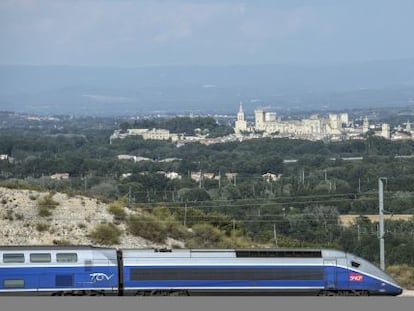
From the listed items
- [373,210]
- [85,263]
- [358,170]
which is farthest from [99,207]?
[358,170]

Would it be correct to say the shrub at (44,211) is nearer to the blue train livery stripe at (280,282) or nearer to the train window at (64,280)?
the train window at (64,280)

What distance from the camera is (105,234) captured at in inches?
898

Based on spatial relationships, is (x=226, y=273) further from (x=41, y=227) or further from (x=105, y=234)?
(x=41, y=227)

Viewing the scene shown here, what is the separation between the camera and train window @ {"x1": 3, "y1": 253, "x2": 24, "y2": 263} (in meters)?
16.1

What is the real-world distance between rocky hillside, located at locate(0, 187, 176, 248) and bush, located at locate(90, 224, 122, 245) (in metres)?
0.11

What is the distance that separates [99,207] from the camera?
24594mm

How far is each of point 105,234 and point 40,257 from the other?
21.5 feet

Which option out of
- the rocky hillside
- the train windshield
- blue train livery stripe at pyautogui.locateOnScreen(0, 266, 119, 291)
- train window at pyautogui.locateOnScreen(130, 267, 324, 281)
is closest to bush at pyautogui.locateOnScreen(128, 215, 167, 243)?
the rocky hillside

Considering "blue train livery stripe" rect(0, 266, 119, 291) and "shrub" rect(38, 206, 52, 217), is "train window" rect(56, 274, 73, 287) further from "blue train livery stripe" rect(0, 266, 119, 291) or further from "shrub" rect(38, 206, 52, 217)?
"shrub" rect(38, 206, 52, 217)

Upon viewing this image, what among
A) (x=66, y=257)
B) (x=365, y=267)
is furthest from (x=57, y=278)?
(x=365, y=267)

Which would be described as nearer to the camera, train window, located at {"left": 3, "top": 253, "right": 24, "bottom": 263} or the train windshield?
train window, located at {"left": 3, "top": 253, "right": 24, "bottom": 263}

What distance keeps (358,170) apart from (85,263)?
4273 centimetres

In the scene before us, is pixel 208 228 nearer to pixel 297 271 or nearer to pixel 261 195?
pixel 297 271

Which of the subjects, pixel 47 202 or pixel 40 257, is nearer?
pixel 40 257
